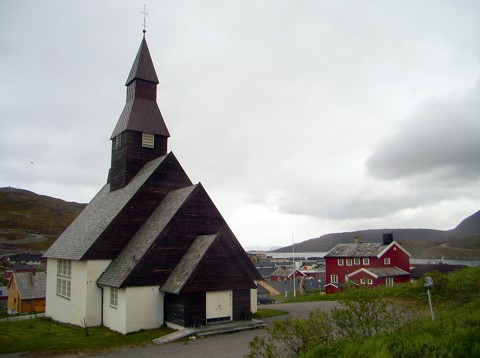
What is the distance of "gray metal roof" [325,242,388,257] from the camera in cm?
5119

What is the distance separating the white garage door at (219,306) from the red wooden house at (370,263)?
3201 centimetres

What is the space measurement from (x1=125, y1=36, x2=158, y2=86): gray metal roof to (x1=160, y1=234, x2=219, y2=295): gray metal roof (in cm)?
1485

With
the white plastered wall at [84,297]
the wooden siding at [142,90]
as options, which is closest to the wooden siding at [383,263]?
the wooden siding at [142,90]

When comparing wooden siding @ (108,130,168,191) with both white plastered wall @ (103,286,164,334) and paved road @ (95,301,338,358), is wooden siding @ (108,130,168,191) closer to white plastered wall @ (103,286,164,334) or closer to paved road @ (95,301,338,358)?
white plastered wall @ (103,286,164,334)

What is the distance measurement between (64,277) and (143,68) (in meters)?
16.4

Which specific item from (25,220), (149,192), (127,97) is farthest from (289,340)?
(25,220)

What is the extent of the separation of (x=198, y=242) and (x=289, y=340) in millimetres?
12097

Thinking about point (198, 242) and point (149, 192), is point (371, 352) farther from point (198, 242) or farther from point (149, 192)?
point (149, 192)

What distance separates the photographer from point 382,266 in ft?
165

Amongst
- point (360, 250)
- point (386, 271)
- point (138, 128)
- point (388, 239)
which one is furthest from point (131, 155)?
point (388, 239)

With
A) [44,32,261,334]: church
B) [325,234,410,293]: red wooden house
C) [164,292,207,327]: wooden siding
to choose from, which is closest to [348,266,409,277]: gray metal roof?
[325,234,410,293]: red wooden house

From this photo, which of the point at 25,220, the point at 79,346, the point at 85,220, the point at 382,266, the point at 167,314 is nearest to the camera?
the point at 79,346

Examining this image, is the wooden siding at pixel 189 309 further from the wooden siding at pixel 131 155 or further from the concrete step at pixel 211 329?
the wooden siding at pixel 131 155

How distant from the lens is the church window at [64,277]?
24.8 metres
